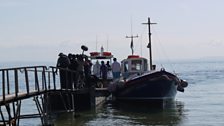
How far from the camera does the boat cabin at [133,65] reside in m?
29.3

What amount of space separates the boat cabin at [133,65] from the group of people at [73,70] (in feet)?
16.4

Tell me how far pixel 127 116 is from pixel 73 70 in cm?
302

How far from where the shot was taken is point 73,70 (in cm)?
2283

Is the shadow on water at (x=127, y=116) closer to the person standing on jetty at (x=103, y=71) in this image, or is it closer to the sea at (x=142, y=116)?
the sea at (x=142, y=116)

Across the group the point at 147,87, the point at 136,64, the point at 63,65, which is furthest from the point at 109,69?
the point at 63,65

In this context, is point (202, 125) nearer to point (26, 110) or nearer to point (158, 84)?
point (158, 84)

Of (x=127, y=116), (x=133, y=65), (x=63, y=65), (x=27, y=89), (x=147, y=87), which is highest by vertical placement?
(x=63, y=65)

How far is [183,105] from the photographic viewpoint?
29500mm

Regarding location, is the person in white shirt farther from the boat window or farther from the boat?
the boat window

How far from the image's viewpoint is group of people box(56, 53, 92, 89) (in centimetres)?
2208

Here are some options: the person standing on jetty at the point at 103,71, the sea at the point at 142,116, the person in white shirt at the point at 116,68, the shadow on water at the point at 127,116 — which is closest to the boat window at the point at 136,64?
the person in white shirt at the point at 116,68

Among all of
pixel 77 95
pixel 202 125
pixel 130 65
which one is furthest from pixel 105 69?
pixel 202 125

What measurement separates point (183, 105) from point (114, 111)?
5473 mm

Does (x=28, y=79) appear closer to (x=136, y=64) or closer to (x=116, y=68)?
(x=116, y=68)
